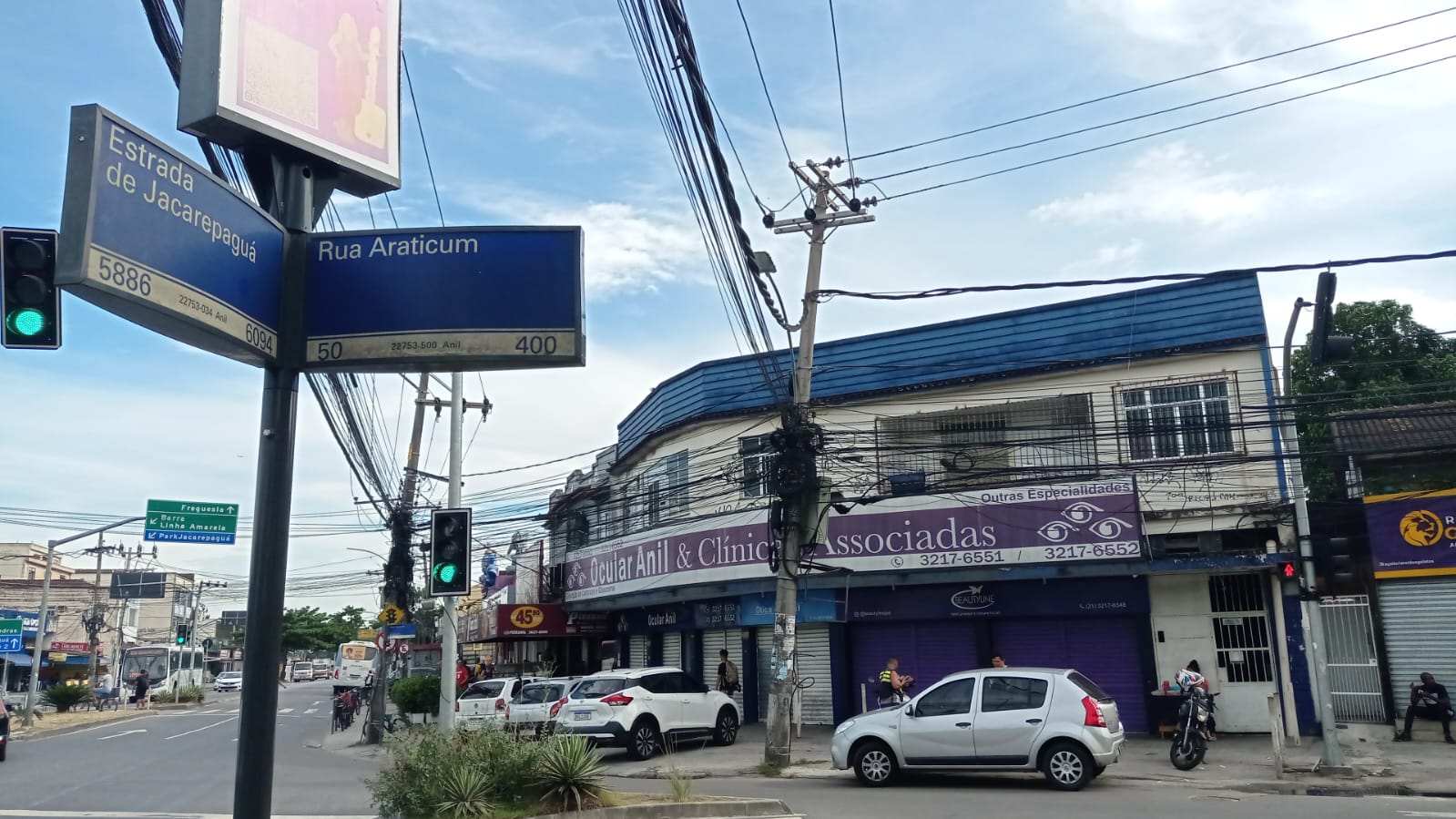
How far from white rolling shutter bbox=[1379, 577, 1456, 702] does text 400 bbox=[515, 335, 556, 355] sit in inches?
715

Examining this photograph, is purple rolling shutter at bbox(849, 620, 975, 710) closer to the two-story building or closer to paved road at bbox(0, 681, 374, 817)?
the two-story building

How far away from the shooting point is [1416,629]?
60.8ft

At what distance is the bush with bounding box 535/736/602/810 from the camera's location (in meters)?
10.1

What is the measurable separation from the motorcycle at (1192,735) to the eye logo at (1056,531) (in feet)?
15.4

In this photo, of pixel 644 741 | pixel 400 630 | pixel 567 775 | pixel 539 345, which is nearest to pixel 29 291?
pixel 539 345

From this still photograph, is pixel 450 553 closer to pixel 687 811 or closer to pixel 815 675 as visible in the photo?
pixel 687 811

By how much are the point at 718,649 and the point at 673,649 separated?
2.26 metres

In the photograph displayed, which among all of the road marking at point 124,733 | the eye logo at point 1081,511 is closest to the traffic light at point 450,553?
the eye logo at point 1081,511

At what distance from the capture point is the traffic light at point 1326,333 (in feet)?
38.0

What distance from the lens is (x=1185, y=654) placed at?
20.4 meters

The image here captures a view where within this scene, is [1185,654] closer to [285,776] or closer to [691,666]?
[691,666]

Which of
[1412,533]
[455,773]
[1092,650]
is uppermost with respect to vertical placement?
[1412,533]

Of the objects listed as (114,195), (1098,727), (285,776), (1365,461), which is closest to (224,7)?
(114,195)

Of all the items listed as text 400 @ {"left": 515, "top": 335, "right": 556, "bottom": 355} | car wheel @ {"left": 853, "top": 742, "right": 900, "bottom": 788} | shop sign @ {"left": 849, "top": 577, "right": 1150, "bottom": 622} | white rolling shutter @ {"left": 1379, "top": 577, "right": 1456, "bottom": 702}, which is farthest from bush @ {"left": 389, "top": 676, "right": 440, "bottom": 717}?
text 400 @ {"left": 515, "top": 335, "right": 556, "bottom": 355}
